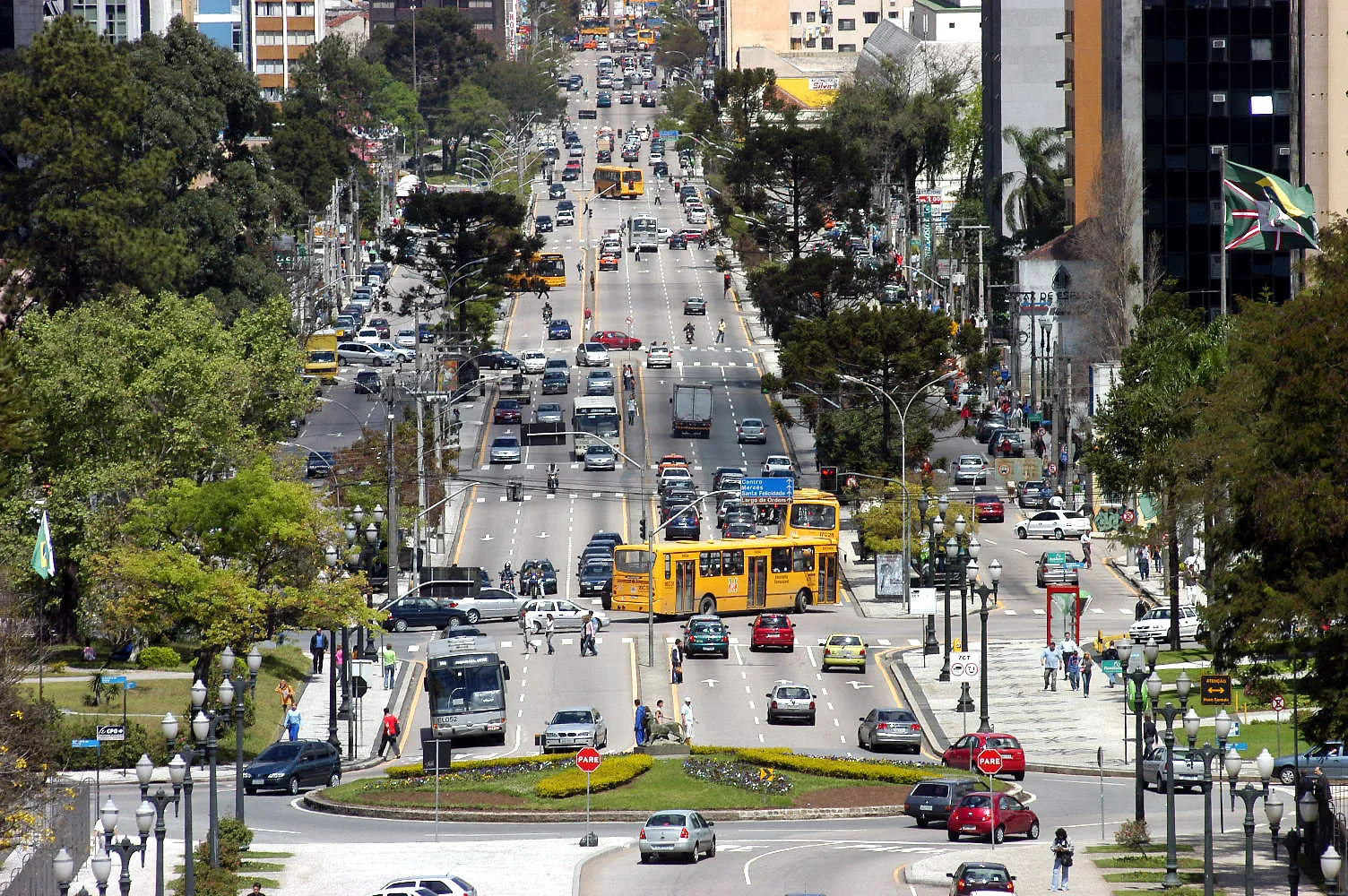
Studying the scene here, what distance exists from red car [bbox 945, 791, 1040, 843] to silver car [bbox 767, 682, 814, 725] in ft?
53.6

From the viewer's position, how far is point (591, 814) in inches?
2167

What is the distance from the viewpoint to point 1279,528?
45.2 m

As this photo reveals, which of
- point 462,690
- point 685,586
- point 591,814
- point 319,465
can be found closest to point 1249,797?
point 591,814

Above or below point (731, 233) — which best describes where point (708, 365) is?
below

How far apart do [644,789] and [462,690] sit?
11357mm

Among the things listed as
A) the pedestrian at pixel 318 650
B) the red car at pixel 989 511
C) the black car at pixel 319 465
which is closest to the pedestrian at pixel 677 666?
the pedestrian at pixel 318 650

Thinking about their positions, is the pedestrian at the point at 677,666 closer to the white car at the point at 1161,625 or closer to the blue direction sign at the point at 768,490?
the white car at the point at 1161,625

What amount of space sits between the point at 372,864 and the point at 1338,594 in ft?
68.9

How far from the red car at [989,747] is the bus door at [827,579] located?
27.1 meters

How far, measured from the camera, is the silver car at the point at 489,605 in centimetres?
8731

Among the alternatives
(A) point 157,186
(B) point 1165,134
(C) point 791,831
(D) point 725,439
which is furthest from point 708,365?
(C) point 791,831

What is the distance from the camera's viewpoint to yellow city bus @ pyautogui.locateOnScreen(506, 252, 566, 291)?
480ft

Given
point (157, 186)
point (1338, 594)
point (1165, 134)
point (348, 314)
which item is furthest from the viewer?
point (348, 314)

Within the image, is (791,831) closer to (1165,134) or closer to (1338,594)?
(1338,594)
